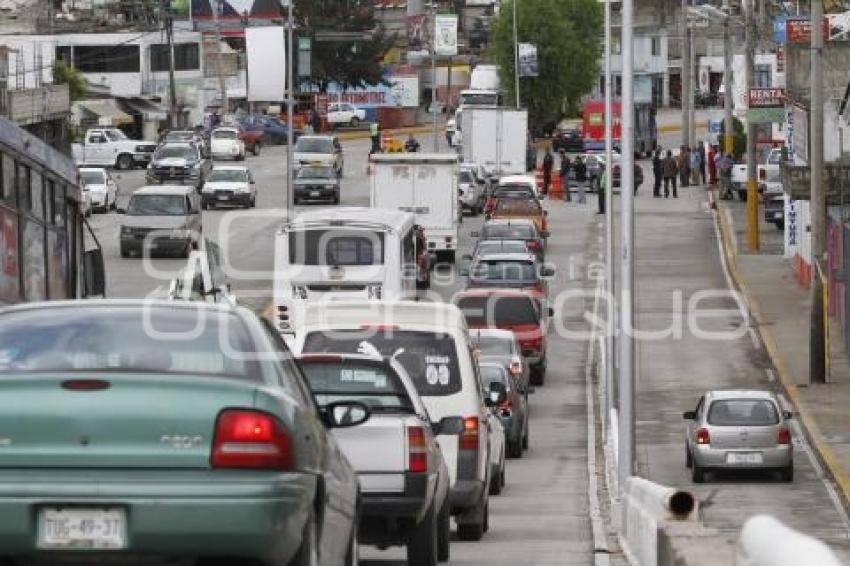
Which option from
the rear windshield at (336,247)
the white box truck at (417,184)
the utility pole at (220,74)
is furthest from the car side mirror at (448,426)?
the utility pole at (220,74)

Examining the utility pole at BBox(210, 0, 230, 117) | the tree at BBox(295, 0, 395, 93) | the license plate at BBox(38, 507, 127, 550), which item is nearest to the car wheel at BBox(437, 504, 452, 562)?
the license plate at BBox(38, 507, 127, 550)

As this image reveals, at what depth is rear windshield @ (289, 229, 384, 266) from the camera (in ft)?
136

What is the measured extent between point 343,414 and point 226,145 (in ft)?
283

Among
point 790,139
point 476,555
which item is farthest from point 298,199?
point 476,555

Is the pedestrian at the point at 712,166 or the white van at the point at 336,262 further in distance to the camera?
the pedestrian at the point at 712,166

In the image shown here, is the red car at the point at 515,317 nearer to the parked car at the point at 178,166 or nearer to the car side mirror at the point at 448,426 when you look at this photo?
the car side mirror at the point at 448,426

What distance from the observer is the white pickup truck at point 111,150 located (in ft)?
307

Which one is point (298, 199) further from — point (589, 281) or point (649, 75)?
point (649, 75)

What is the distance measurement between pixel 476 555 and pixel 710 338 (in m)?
31.4

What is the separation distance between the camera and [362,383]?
623 inches

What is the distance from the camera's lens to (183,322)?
34.8 feet

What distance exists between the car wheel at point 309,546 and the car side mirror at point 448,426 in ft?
26.0

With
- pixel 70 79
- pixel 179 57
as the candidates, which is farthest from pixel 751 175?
pixel 179 57

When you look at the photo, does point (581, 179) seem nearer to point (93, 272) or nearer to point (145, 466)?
point (93, 272)
